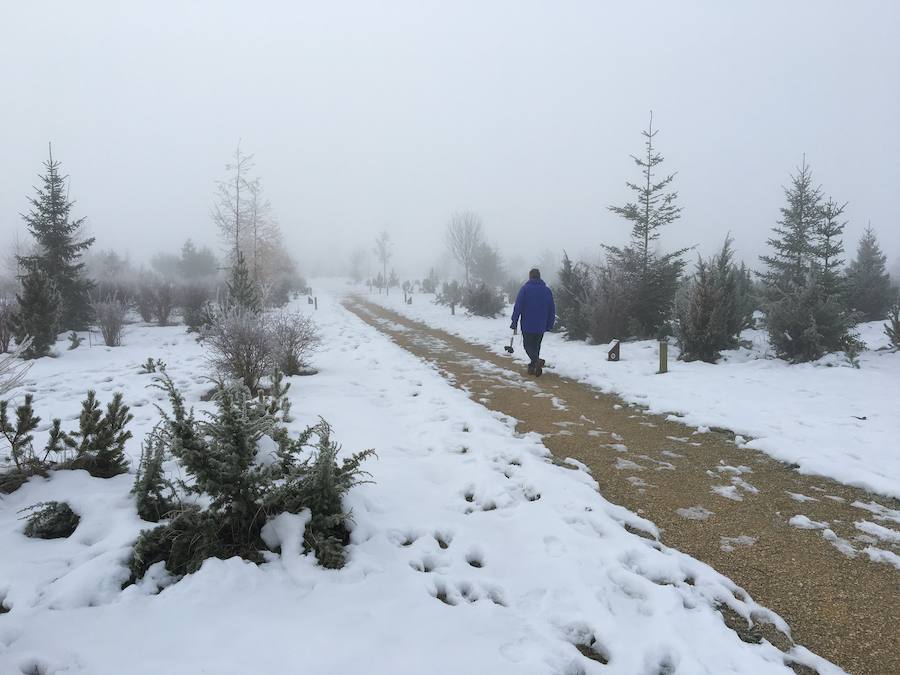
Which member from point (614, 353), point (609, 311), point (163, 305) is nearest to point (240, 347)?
point (614, 353)

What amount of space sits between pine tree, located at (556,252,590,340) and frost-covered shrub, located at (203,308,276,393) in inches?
352

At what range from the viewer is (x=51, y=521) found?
9.32 feet

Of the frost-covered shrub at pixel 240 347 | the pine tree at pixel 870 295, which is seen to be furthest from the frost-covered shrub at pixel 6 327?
the pine tree at pixel 870 295

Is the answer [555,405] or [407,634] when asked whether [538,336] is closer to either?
[555,405]

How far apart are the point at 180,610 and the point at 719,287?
11.7m

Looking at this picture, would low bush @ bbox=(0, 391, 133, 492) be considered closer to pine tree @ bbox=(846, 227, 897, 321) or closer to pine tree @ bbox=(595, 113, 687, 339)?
pine tree @ bbox=(595, 113, 687, 339)

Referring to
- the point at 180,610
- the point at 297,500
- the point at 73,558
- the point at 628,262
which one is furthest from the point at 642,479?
the point at 628,262

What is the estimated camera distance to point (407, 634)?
2.14m

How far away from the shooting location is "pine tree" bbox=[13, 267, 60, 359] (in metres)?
11.1

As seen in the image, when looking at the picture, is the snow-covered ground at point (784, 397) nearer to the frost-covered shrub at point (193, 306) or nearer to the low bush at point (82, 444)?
the low bush at point (82, 444)

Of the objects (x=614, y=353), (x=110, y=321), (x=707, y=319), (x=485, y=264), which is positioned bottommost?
(x=614, y=353)

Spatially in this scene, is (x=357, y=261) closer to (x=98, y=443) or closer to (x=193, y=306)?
(x=193, y=306)

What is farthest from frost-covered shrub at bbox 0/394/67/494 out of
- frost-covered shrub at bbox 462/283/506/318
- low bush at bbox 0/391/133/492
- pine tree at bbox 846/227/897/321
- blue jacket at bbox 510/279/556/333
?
pine tree at bbox 846/227/897/321

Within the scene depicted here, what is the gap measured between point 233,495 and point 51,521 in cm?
126
